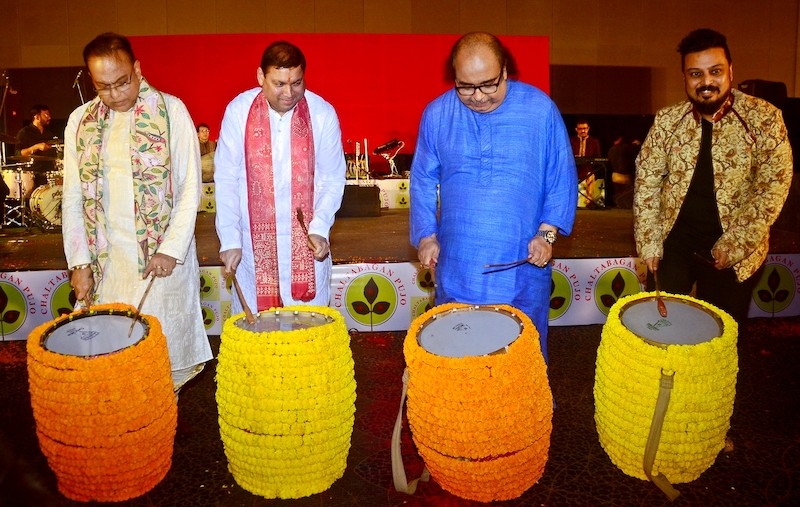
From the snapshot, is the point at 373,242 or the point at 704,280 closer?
the point at 704,280

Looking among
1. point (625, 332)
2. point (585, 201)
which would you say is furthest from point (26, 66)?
point (625, 332)

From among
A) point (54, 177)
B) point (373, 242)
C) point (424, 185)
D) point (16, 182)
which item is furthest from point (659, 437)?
point (16, 182)

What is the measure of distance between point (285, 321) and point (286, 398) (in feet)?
0.87

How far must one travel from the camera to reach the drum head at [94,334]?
1867mm

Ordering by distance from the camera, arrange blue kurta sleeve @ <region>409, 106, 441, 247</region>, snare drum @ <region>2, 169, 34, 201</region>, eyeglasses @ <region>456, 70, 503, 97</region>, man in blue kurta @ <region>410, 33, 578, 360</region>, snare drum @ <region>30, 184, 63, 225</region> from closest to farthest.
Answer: eyeglasses @ <region>456, 70, 503, 97</region> → man in blue kurta @ <region>410, 33, 578, 360</region> → blue kurta sleeve @ <region>409, 106, 441, 247</region> → snare drum @ <region>30, 184, 63, 225</region> → snare drum @ <region>2, 169, 34, 201</region>

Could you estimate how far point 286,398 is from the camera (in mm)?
1720

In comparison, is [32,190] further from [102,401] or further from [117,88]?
[102,401]

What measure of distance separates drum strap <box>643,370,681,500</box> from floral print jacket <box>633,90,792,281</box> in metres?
0.71

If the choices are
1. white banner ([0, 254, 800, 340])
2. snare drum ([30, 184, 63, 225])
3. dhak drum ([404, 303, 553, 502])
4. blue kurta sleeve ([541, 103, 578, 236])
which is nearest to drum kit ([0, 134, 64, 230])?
snare drum ([30, 184, 63, 225])

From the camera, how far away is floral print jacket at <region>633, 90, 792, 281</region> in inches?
84.9

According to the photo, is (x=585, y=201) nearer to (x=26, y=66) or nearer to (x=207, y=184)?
(x=207, y=184)

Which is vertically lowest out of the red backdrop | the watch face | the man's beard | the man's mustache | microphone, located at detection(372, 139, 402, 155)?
the watch face

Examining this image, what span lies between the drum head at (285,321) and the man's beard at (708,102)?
1525mm

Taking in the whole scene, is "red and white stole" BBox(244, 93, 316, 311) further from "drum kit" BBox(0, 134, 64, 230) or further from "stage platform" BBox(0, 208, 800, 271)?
"drum kit" BBox(0, 134, 64, 230)
